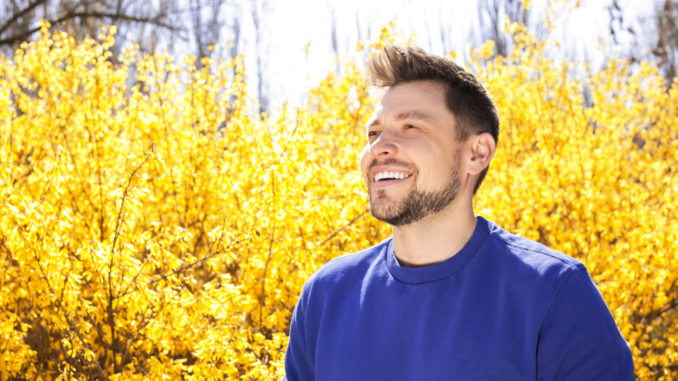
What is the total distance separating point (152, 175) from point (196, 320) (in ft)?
5.90

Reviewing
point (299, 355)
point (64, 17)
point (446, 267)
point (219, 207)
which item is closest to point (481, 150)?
point (446, 267)

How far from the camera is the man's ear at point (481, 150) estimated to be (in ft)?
4.98

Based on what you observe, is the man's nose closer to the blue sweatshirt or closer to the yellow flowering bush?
the blue sweatshirt

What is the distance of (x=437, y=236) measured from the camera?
1.43 m

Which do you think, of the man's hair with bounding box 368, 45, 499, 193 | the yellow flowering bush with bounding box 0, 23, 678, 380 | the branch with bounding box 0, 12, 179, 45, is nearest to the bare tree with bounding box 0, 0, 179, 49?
the branch with bounding box 0, 12, 179, 45

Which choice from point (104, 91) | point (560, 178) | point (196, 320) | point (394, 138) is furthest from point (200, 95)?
point (394, 138)

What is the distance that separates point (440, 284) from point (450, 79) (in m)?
0.52

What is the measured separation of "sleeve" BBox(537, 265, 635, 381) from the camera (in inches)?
43.8

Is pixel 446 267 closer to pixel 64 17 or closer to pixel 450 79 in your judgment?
pixel 450 79

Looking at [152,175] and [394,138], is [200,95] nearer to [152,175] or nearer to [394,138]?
[152,175]

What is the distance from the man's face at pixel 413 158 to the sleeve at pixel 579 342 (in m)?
0.38

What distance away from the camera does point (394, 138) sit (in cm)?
149

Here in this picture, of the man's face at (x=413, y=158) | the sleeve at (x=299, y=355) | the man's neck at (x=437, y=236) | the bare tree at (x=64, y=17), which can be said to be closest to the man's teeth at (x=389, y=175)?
the man's face at (x=413, y=158)

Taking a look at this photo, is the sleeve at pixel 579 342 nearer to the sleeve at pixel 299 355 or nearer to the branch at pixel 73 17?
the sleeve at pixel 299 355
